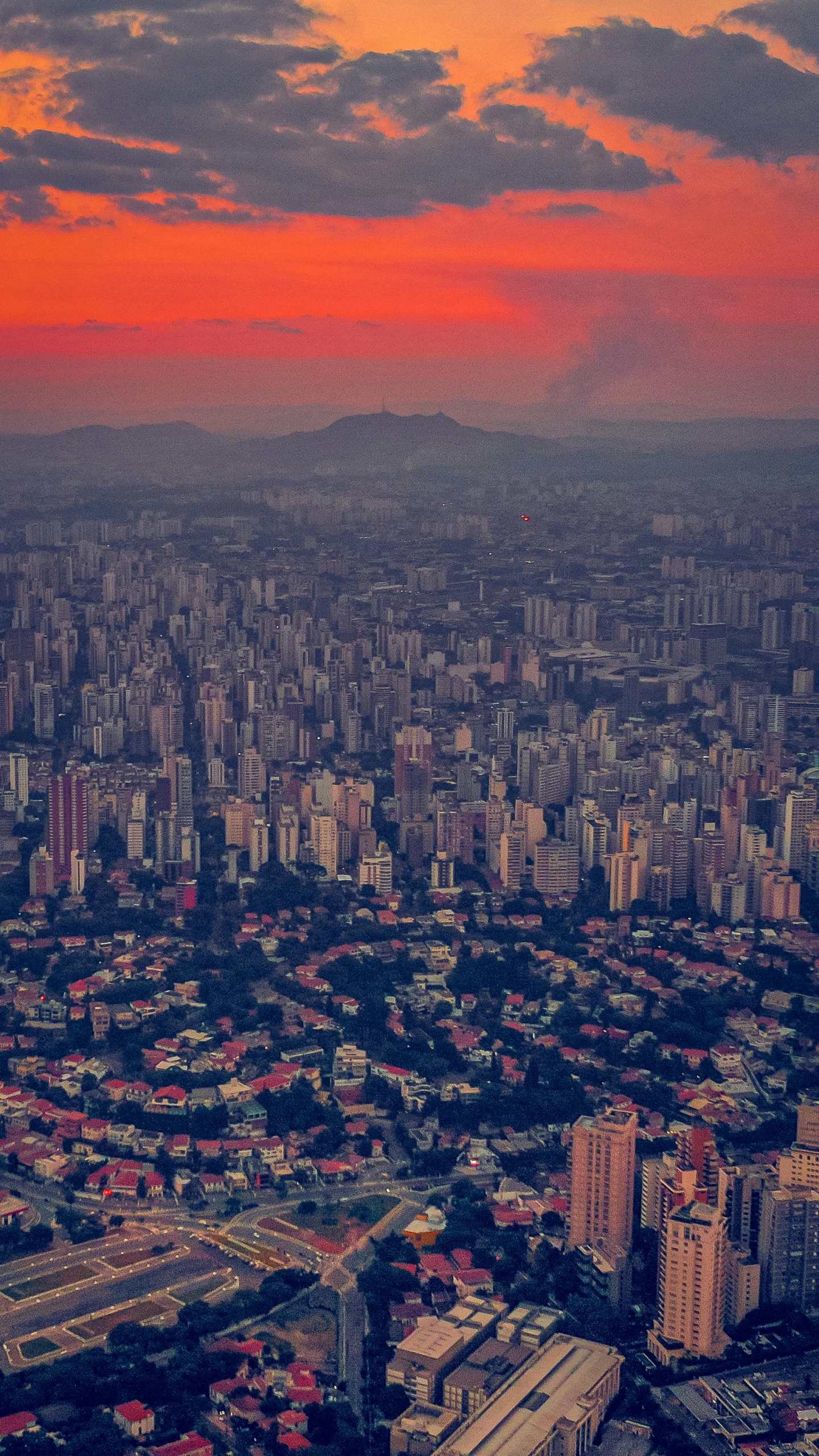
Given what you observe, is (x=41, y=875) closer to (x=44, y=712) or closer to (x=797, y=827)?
(x=44, y=712)

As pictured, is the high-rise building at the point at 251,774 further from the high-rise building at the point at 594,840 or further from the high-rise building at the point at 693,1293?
the high-rise building at the point at 693,1293

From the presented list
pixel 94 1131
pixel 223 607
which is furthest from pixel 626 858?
pixel 223 607

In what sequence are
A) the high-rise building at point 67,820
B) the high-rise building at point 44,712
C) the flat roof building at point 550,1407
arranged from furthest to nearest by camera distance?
the high-rise building at point 44,712, the high-rise building at point 67,820, the flat roof building at point 550,1407

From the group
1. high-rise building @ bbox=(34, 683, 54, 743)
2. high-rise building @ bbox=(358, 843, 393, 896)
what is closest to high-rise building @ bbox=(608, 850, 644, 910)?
high-rise building @ bbox=(358, 843, 393, 896)

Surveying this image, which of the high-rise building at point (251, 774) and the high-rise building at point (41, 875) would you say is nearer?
the high-rise building at point (41, 875)

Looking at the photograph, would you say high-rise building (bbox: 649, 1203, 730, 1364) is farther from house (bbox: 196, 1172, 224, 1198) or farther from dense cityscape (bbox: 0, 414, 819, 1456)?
house (bbox: 196, 1172, 224, 1198)

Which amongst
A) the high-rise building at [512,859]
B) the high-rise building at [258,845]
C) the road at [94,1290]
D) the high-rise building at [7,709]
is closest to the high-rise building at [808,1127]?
the road at [94,1290]

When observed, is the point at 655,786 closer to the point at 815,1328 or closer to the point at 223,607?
the point at 223,607
